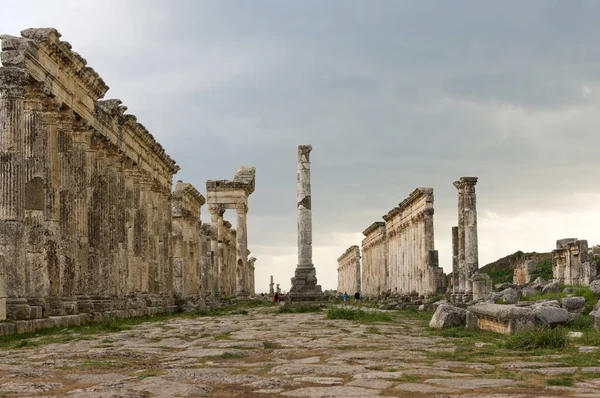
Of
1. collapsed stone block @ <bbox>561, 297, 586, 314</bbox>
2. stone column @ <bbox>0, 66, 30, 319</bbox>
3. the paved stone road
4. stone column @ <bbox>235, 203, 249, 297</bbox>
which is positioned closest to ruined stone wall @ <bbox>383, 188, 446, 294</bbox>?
stone column @ <bbox>235, 203, 249, 297</bbox>

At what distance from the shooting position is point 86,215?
70.9 ft

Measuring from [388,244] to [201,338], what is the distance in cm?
4370

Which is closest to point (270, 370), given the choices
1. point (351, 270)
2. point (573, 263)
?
point (573, 263)

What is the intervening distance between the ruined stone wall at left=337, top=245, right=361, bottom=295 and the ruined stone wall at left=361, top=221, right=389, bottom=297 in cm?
593

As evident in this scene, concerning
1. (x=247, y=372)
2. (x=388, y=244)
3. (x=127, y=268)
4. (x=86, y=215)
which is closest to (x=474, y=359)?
(x=247, y=372)

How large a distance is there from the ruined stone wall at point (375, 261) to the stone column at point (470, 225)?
80.9 feet

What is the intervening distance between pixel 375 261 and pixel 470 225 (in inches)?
1240

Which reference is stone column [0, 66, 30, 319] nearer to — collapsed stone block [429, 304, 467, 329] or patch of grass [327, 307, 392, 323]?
collapsed stone block [429, 304, 467, 329]

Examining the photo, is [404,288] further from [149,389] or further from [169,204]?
[149,389]

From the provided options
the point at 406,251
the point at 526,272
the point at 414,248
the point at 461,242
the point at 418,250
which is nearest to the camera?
the point at 461,242

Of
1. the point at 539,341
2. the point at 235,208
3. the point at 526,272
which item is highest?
the point at 235,208

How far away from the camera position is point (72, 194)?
20297 millimetres

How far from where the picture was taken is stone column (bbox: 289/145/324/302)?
1389 inches

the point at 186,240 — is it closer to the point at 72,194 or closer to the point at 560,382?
the point at 72,194
